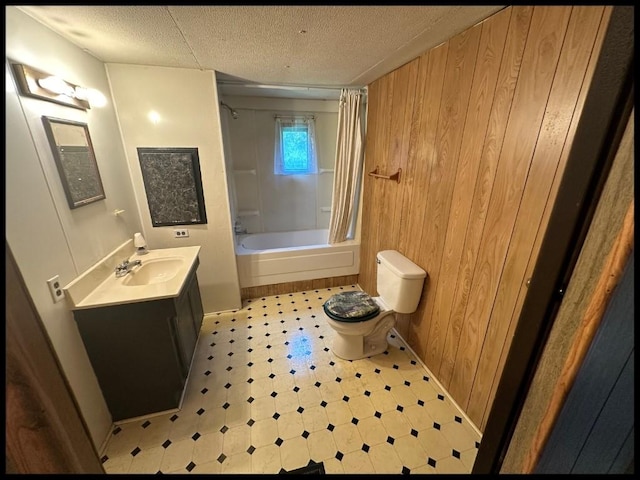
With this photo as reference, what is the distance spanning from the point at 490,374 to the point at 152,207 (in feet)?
9.03

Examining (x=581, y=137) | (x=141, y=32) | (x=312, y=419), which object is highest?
(x=141, y=32)

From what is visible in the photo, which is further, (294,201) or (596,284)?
(294,201)

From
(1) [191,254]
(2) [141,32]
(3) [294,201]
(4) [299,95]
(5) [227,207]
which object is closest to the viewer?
(2) [141,32]

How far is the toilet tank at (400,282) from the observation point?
186 centimetres

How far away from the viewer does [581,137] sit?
0.56 m

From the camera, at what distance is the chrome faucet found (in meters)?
1.67

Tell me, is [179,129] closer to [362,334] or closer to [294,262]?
[294,262]

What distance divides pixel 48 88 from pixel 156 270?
1.21 m

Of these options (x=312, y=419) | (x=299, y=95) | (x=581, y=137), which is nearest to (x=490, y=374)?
(x=312, y=419)

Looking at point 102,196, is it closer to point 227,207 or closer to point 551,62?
point 227,207

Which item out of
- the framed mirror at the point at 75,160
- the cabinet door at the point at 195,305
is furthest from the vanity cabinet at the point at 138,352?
the framed mirror at the point at 75,160

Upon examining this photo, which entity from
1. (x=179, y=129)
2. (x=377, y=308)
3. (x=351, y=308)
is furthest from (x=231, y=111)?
(x=377, y=308)

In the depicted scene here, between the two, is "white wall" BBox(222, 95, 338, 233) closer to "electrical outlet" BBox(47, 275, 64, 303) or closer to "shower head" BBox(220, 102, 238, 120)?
"shower head" BBox(220, 102, 238, 120)

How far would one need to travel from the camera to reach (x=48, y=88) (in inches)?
49.3
